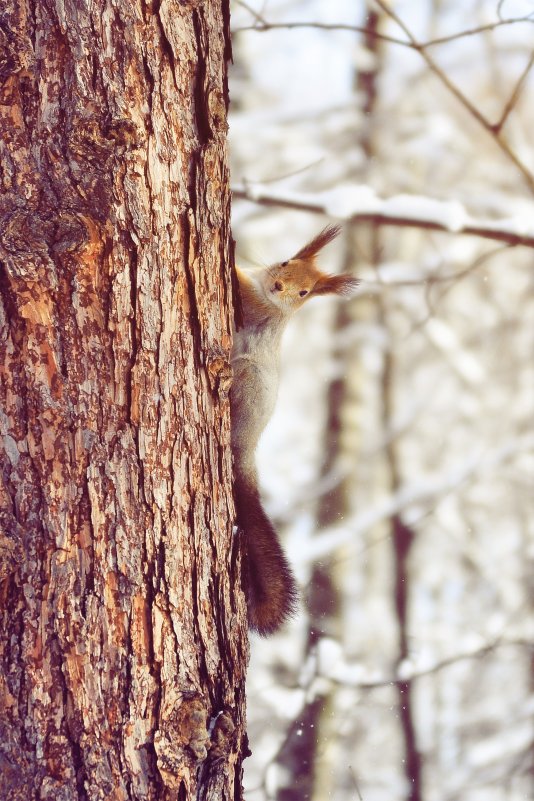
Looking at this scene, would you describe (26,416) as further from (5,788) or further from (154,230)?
(5,788)

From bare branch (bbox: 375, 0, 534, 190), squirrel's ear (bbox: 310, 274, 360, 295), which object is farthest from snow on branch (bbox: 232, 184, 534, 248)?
squirrel's ear (bbox: 310, 274, 360, 295)

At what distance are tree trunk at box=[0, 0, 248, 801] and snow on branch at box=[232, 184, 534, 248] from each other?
171 centimetres

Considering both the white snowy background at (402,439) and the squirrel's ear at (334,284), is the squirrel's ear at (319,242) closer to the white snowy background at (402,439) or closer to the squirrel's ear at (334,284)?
the squirrel's ear at (334,284)

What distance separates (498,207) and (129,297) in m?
3.90

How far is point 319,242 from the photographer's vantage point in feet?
6.21

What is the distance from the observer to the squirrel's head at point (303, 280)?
1.90 m

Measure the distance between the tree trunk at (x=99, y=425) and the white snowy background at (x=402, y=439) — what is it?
266 cm

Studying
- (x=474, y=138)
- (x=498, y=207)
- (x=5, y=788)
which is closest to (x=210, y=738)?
(x=5, y=788)

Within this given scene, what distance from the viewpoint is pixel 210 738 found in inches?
48.2

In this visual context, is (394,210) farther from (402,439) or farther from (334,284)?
(402,439)

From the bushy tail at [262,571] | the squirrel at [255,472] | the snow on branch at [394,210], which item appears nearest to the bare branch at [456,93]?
the snow on branch at [394,210]

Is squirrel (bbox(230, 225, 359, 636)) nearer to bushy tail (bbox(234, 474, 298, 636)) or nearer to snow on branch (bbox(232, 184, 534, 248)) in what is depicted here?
bushy tail (bbox(234, 474, 298, 636))

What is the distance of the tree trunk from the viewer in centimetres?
114

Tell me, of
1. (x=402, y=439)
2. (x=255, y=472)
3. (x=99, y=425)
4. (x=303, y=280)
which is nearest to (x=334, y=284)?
(x=303, y=280)
